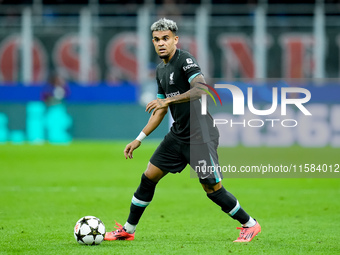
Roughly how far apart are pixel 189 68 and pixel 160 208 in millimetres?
3480

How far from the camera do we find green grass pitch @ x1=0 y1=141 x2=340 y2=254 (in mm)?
6203

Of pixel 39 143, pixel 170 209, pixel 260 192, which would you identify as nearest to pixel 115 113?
pixel 39 143

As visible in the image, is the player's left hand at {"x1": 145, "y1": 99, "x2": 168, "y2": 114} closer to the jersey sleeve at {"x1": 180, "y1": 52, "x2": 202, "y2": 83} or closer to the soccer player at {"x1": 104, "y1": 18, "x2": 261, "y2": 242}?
the soccer player at {"x1": 104, "y1": 18, "x2": 261, "y2": 242}

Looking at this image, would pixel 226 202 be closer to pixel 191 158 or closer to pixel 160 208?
pixel 191 158

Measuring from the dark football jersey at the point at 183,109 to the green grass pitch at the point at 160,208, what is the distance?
3.37 ft

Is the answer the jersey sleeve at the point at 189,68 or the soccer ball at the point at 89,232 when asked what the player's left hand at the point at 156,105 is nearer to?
the jersey sleeve at the point at 189,68

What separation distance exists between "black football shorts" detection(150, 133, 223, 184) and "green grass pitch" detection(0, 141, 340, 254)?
0.67m

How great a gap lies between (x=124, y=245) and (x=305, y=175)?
27.5 feet

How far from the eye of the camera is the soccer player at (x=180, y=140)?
20.5ft

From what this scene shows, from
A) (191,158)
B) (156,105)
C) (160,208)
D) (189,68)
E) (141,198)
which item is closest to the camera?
(156,105)

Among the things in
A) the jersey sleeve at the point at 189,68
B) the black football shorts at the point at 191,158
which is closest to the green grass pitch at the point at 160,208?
the black football shorts at the point at 191,158

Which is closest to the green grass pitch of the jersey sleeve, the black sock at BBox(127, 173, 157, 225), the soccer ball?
the soccer ball

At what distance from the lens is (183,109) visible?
637 cm

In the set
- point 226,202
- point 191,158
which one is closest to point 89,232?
point 191,158
